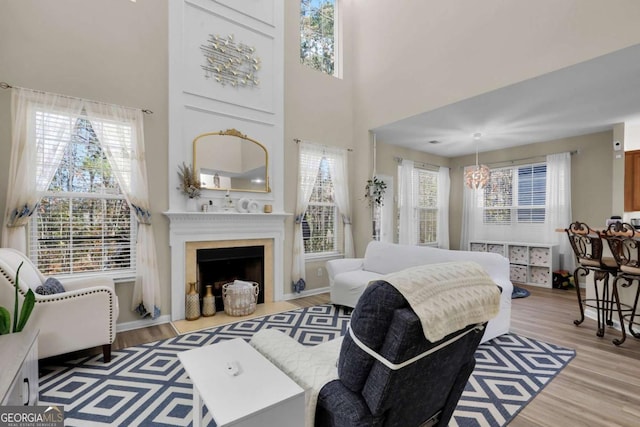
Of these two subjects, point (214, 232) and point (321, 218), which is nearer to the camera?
point (214, 232)

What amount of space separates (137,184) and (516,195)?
6807 mm

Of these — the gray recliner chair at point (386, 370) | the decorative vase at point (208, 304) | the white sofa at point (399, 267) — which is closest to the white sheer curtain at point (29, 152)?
the decorative vase at point (208, 304)

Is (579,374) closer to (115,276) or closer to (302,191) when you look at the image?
(302,191)

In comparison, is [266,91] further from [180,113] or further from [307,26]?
[307,26]

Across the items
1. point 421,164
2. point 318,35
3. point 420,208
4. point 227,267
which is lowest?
point 227,267

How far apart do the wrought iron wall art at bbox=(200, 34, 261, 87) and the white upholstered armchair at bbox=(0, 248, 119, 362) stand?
111 inches

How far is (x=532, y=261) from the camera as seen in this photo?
5.66 meters

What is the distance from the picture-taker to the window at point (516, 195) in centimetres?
596

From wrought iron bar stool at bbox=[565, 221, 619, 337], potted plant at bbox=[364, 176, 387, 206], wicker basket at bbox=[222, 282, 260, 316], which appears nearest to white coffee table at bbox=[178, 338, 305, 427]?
wicker basket at bbox=[222, 282, 260, 316]

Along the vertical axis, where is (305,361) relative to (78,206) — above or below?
below

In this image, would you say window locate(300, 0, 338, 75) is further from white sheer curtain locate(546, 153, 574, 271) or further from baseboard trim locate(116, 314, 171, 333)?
white sheer curtain locate(546, 153, 574, 271)

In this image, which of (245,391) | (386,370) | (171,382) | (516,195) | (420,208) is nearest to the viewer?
(386,370)

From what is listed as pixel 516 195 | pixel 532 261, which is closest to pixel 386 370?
pixel 532 261

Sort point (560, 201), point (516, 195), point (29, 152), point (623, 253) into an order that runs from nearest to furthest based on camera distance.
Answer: point (29, 152) < point (623, 253) < point (560, 201) < point (516, 195)
